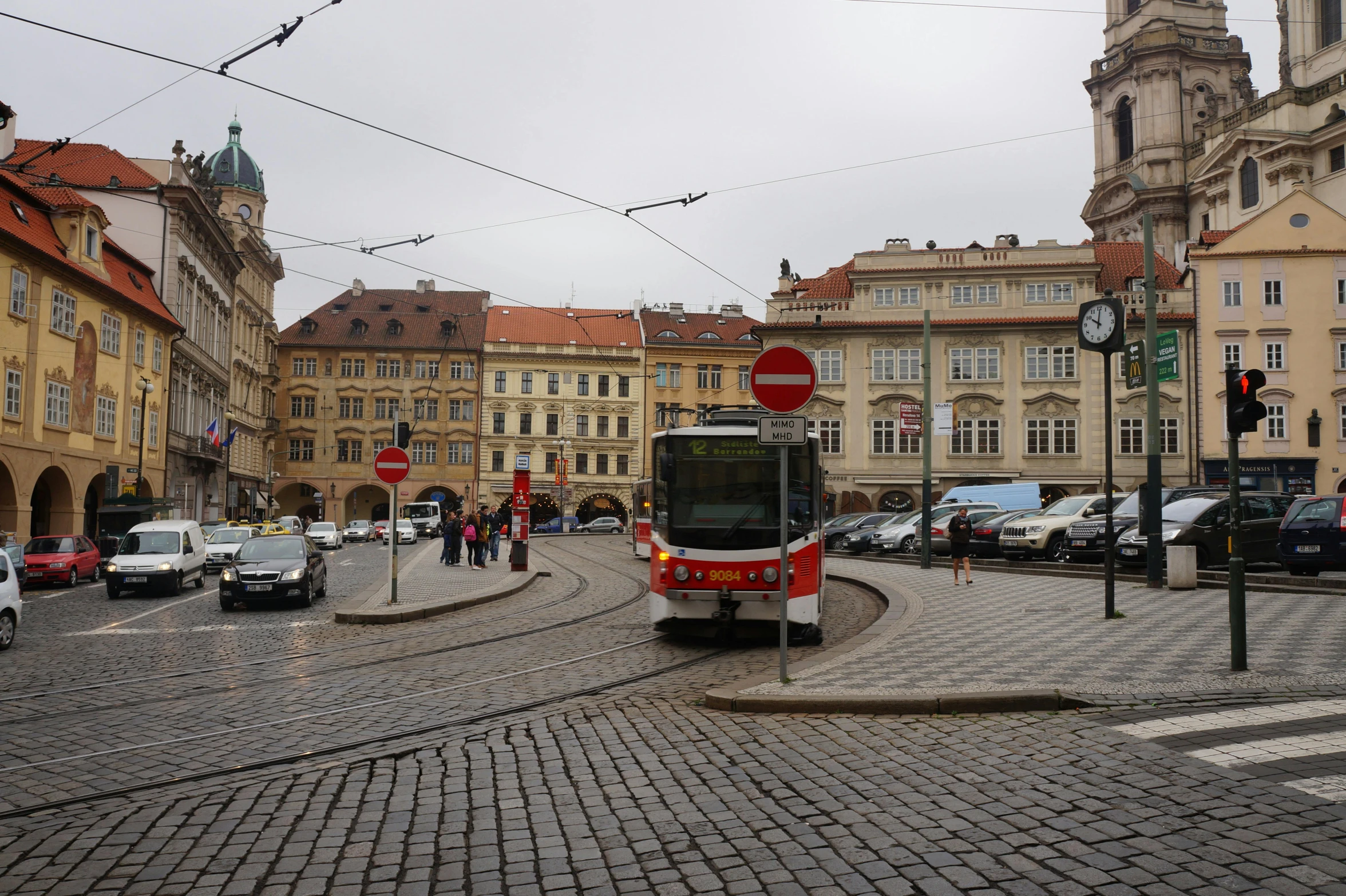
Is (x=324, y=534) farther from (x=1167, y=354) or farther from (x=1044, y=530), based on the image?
(x=1167, y=354)

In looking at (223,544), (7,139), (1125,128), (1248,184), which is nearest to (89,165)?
(7,139)

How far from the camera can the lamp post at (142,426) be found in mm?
39031

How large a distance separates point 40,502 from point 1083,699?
40.6m

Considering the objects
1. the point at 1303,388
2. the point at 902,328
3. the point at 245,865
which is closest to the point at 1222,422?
the point at 1303,388

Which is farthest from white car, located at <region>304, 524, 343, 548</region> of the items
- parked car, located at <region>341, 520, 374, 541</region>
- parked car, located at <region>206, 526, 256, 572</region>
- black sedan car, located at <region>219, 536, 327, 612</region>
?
black sedan car, located at <region>219, 536, 327, 612</region>

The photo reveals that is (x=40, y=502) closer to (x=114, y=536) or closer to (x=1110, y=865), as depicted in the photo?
(x=114, y=536)

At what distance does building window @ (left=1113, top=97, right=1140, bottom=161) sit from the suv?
5984 centimetres

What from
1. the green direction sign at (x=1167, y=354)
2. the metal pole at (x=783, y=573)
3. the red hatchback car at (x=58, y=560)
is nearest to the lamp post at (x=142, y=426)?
the red hatchback car at (x=58, y=560)

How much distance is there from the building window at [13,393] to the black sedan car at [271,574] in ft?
58.3

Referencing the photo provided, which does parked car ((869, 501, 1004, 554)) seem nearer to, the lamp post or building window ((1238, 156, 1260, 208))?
the lamp post

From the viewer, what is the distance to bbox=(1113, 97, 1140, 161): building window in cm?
7831

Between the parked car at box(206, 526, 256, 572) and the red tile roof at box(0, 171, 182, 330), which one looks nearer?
the parked car at box(206, 526, 256, 572)

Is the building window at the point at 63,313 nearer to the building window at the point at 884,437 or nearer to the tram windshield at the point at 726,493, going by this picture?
the tram windshield at the point at 726,493

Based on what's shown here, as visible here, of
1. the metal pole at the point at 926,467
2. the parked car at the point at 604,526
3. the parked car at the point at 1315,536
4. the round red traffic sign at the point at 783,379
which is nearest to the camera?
the round red traffic sign at the point at 783,379
